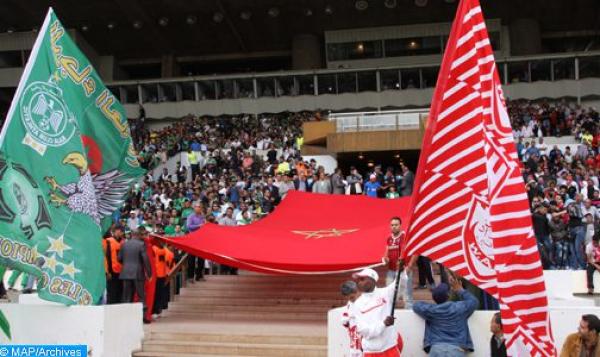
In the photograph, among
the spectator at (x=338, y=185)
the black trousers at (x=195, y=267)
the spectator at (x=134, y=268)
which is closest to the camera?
the spectator at (x=134, y=268)

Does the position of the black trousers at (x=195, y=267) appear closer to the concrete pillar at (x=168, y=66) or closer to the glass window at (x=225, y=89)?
the glass window at (x=225, y=89)

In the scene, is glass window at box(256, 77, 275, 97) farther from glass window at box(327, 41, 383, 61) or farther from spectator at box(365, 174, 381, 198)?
spectator at box(365, 174, 381, 198)

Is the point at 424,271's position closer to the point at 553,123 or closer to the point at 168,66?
the point at 553,123

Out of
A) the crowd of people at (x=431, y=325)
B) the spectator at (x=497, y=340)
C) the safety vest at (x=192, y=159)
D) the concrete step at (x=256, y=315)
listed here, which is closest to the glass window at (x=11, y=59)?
the safety vest at (x=192, y=159)

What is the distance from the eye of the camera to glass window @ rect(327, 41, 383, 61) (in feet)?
143

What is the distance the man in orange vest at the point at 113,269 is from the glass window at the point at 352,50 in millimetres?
33172

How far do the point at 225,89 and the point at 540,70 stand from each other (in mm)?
17091

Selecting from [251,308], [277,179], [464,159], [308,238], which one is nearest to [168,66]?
[277,179]

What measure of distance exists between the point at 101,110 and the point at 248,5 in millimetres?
31469

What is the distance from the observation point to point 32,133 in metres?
9.09

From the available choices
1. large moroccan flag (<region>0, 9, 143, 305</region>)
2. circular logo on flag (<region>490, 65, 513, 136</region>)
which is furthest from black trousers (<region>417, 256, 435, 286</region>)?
circular logo on flag (<region>490, 65, 513, 136</region>)

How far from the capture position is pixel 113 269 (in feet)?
37.0

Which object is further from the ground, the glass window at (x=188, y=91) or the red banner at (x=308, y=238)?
the glass window at (x=188, y=91)

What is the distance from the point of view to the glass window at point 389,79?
41.2 m
